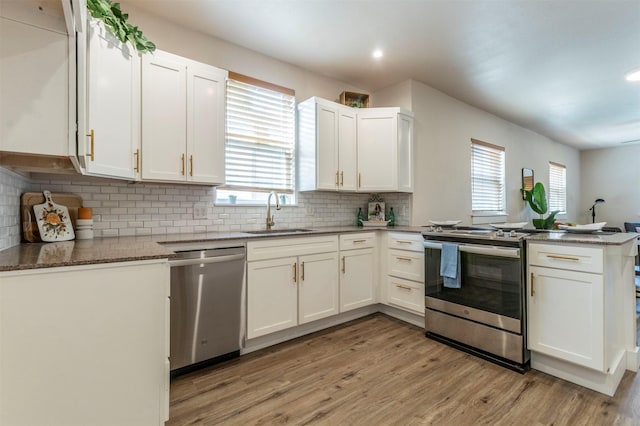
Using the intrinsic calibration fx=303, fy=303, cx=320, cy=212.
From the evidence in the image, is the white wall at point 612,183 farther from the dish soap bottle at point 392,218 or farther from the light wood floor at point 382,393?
the light wood floor at point 382,393

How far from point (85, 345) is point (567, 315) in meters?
2.72

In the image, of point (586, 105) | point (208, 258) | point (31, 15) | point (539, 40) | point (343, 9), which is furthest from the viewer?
point (586, 105)

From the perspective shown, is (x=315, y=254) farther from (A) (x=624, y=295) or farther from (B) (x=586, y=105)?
(B) (x=586, y=105)

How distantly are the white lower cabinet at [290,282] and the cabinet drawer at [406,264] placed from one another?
66 cm

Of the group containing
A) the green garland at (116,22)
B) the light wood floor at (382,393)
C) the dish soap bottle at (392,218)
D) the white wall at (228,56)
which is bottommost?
the light wood floor at (382,393)

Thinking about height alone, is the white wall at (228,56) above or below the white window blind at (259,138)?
above

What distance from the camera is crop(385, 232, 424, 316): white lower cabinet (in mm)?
2928

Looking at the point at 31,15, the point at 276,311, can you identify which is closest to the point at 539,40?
the point at 276,311

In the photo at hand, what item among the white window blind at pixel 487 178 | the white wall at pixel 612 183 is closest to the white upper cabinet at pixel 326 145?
the white window blind at pixel 487 178

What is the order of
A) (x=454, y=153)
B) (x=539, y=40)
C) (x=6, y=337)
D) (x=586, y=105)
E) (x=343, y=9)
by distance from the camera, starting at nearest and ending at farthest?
1. (x=6, y=337)
2. (x=343, y=9)
3. (x=539, y=40)
4. (x=454, y=153)
5. (x=586, y=105)

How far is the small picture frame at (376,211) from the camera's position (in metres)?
3.82

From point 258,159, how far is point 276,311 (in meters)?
1.51

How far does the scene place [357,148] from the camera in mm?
3518

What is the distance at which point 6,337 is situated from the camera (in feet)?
3.54
